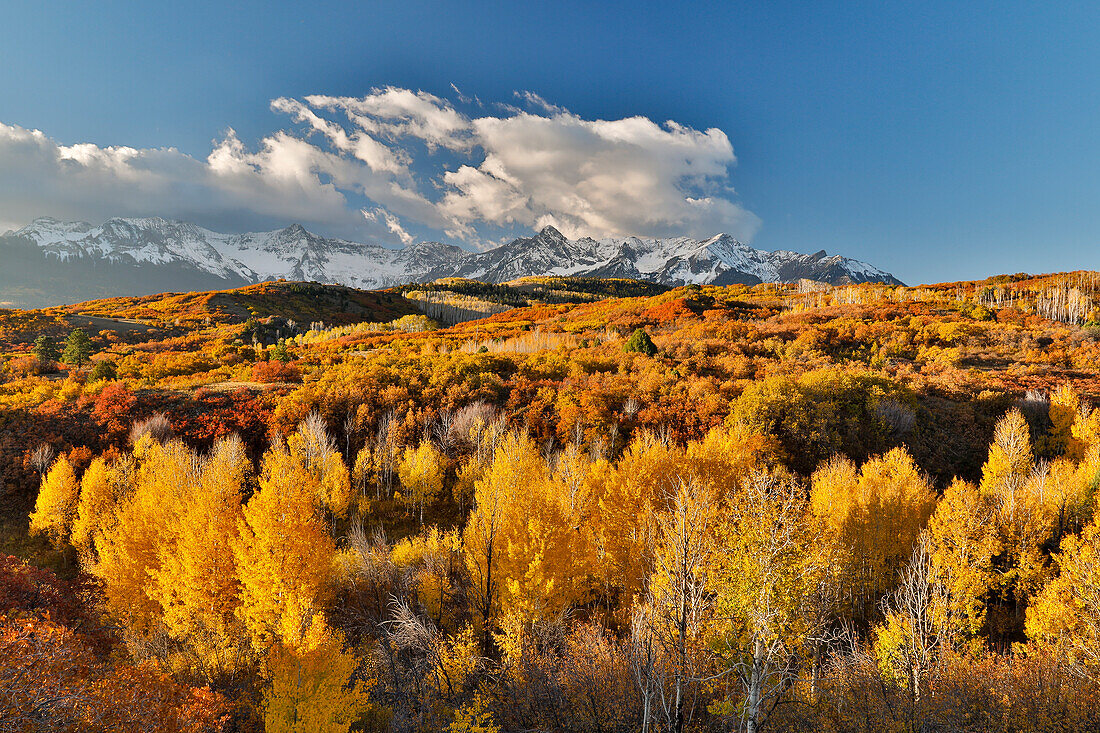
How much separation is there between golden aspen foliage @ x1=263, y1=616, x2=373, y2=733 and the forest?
0.13m

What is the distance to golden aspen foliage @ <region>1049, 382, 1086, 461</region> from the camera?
35969 mm

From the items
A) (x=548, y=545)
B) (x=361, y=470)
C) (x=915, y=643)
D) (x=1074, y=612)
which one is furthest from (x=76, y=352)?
(x=1074, y=612)

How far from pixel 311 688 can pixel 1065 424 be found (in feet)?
197

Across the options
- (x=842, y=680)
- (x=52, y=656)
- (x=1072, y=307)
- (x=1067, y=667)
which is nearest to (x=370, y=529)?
(x=52, y=656)

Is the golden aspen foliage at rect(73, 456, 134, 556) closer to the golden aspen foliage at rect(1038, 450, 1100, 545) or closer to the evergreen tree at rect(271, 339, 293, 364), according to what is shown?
the evergreen tree at rect(271, 339, 293, 364)

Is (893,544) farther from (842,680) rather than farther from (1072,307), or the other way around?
(1072,307)

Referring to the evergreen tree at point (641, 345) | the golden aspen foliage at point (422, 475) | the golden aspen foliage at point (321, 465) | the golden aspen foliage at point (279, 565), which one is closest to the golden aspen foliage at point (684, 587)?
the golden aspen foliage at point (279, 565)

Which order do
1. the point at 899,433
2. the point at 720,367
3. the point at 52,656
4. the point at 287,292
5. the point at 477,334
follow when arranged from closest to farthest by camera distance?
the point at 52,656 < the point at 899,433 < the point at 720,367 < the point at 477,334 < the point at 287,292

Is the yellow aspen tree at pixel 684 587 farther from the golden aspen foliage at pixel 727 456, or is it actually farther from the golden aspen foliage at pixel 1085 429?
the golden aspen foliage at pixel 1085 429

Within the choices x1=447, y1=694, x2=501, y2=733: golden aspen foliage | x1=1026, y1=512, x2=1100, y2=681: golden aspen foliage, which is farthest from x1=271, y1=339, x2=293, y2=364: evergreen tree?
x1=1026, y1=512, x2=1100, y2=681: golden aspen foliage

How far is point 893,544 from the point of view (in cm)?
2556

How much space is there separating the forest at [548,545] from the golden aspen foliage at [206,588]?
0.13 meters

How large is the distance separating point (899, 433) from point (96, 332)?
11352 cm

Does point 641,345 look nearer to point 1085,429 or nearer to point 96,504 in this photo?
point 1085,429
